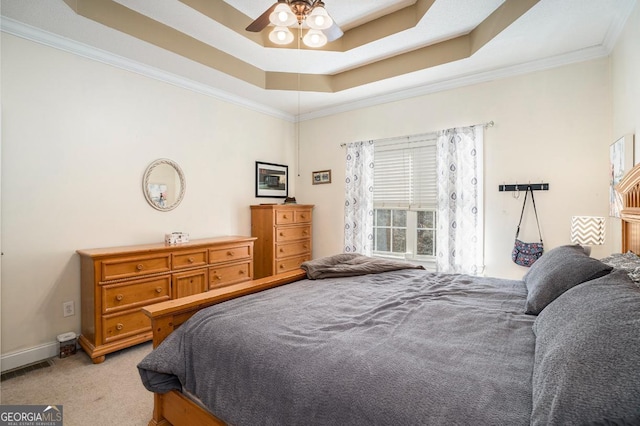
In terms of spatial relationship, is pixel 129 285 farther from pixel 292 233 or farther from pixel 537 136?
pixel 537 136

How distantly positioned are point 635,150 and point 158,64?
4.29 metres

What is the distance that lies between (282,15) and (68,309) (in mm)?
3105

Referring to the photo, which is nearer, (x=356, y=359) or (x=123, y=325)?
(x=356, y=359)

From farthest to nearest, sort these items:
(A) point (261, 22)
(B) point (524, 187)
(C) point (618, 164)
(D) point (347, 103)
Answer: (D) point (347, 103) → (B) point (524, 187) → (C) point (618, 164) → (A) point (261, 22)

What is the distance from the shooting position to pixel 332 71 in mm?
3744

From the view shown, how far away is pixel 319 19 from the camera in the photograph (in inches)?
81.4

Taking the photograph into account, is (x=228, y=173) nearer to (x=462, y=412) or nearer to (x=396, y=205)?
(x=396, y=205)

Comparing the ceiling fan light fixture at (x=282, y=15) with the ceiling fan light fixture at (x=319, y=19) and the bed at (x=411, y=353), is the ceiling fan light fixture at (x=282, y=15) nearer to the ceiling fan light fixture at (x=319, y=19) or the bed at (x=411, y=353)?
the ceiling fan light fixture at (x=319, y=19)

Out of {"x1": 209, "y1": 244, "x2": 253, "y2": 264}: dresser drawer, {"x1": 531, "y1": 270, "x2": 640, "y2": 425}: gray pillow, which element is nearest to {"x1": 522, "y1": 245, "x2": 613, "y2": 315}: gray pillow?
{"x1": 531, "y1": 270, "x2": 640, "y2": 425}: gray pillow

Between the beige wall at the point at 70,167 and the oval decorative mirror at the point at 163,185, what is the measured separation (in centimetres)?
7

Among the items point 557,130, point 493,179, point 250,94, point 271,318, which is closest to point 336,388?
point 271,318

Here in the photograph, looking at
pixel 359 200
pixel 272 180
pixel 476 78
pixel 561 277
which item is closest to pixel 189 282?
pixel 272 180

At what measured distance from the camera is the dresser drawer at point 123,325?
8.40 ft

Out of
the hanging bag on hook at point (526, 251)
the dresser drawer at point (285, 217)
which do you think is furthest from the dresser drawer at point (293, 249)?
the hanging bag on hook at point (526, 251)
